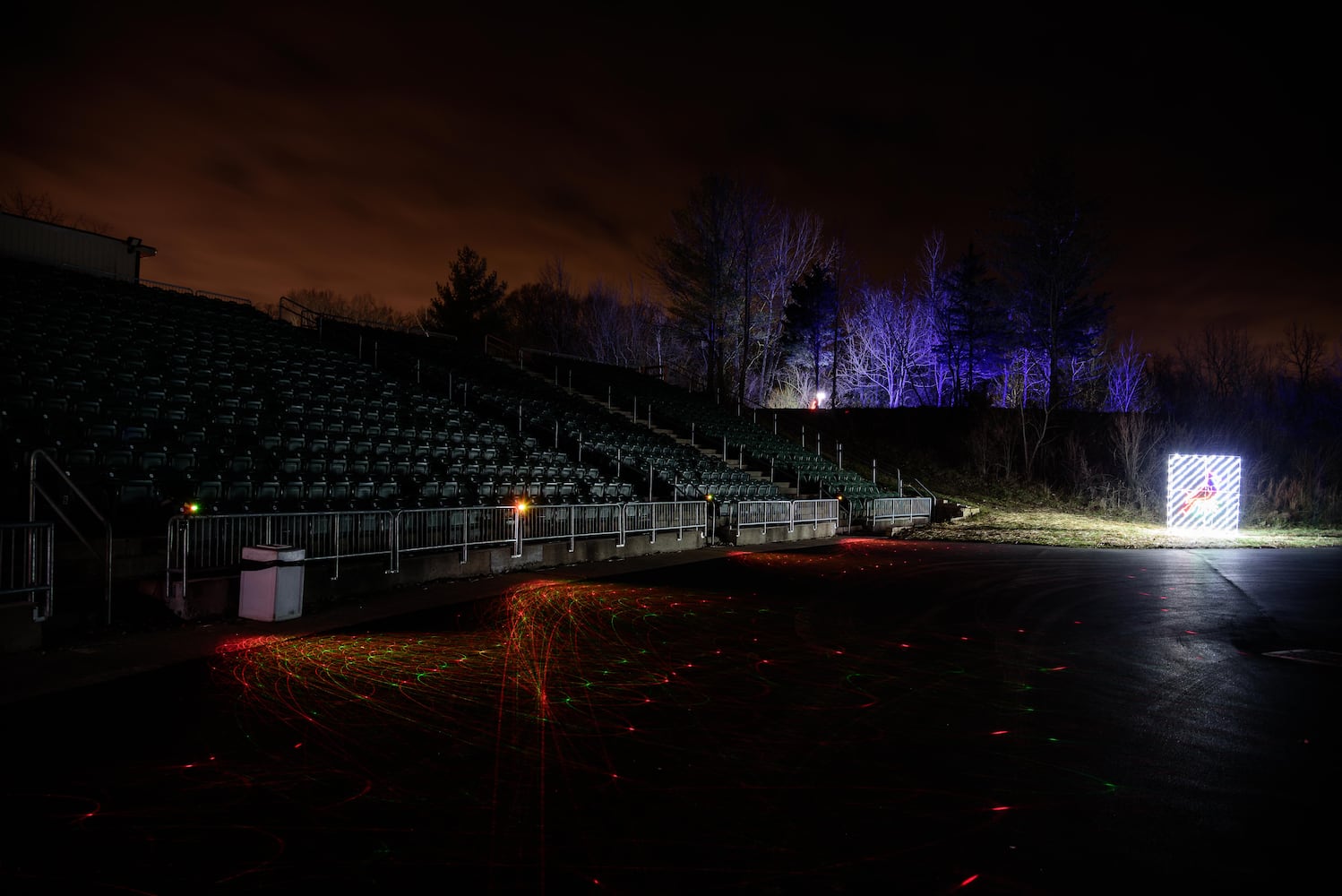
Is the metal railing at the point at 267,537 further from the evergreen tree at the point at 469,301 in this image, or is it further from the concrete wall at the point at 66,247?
the evergreen tree at the point at 469,301

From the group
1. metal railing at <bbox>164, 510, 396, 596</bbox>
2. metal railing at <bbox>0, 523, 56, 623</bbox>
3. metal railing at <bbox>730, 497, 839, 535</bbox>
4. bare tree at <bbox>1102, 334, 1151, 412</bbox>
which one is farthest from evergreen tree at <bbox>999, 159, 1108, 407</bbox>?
metal railing at <bbox>0, 523, 56, 623</bbox>

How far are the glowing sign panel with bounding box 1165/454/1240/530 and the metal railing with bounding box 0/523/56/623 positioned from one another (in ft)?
103

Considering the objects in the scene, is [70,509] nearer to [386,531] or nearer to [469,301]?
[386,531]

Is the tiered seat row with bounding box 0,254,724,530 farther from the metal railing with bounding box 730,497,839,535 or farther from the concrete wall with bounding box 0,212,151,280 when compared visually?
the metal railing with bounding box 730,497,839,535

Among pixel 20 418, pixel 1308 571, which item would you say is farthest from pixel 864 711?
pixel 1308 571

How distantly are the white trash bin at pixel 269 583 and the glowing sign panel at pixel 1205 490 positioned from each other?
2910 cm

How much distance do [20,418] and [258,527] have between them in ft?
16.5

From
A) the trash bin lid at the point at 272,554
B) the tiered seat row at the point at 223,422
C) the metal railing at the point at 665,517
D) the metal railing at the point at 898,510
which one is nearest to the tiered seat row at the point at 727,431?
the metal railing at the point at 898,510

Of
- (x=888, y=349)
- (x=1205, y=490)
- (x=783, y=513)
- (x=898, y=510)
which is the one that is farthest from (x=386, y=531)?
(x=888, y=349)

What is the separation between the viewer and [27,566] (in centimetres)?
798

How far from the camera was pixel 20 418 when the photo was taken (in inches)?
481

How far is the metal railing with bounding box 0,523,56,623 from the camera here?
308 inches

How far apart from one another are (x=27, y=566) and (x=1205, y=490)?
33.0 metres

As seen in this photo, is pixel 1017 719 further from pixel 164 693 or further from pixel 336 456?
pixel 336 456
